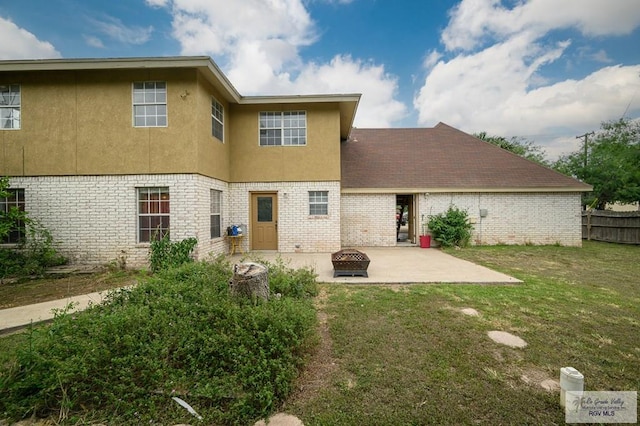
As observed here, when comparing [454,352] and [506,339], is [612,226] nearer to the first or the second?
[506,339]

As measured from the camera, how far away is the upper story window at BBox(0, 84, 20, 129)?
25.2 feet

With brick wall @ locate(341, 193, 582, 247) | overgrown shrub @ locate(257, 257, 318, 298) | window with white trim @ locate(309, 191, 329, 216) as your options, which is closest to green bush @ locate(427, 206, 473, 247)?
brick wall @ locate(341, 193, 582, 247)

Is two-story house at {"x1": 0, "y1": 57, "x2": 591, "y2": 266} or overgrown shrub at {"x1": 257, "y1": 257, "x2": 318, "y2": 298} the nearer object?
overgrown shrub at {"x1": 257, "y1": 257, "x2": 318, "y2": 298}

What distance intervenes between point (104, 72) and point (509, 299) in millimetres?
11381

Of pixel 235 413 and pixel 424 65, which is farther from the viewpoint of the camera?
pixel 424 65

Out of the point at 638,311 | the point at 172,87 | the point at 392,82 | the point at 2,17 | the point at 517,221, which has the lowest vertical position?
the point at 638,311

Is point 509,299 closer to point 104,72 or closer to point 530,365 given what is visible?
point 530,365

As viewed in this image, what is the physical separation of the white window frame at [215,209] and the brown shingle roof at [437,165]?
516 centimetres

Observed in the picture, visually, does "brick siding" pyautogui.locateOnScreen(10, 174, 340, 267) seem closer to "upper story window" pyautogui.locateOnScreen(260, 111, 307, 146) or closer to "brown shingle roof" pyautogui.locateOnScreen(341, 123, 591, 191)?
"upper story window" pyautogui.locateOnScreen(260, 111, 307, 146)

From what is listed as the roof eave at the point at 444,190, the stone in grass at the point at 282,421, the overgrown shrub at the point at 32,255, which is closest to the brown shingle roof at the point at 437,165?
the roof eave at the point at 444,190

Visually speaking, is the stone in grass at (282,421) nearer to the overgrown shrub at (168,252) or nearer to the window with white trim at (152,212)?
the overgrown shrub at (168,252)

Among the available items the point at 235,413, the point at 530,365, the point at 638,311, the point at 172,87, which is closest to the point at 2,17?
the point at 172,87

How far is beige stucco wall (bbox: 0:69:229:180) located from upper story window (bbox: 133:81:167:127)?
14 centimetres

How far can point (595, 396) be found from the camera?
7.73 feet
